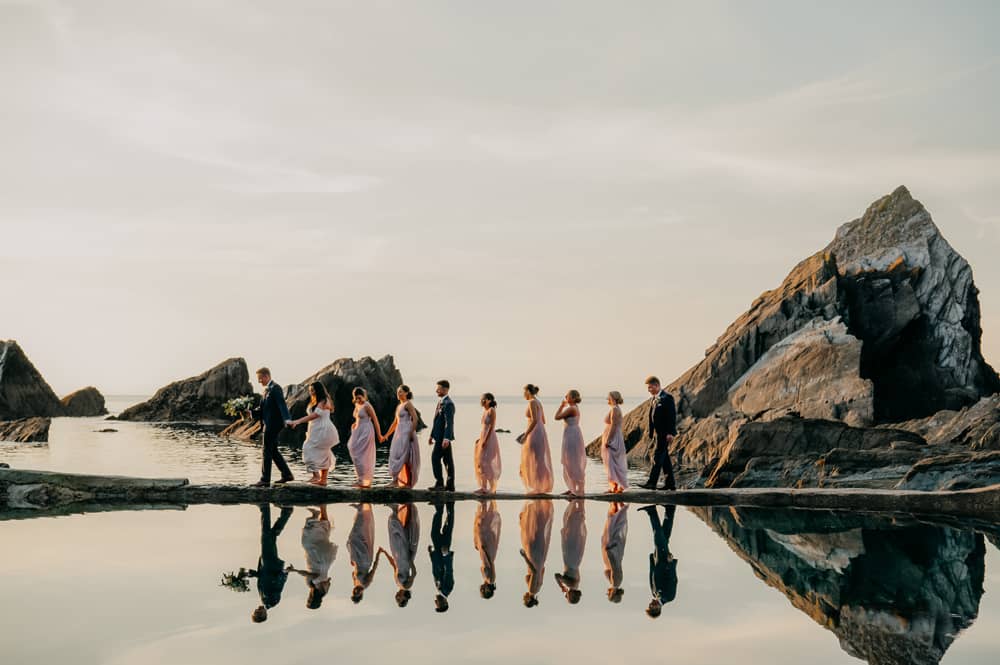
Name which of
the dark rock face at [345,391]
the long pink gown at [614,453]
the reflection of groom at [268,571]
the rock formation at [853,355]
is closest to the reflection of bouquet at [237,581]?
the reflection of groom at [268,571]

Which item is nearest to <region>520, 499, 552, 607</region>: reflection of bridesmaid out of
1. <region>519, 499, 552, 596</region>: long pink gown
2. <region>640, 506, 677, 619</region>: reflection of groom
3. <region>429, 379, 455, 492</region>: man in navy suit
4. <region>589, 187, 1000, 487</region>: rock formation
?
<region>519, 499, 552, 596</region>: long pink gown

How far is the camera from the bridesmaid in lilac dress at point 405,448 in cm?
2091

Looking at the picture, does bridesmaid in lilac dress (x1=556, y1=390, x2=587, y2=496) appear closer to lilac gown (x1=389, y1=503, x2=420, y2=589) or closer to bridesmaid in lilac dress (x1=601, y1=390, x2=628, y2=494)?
bridesmaid in lilac dress (x1=601, y1=390, x2=628, y2=494)

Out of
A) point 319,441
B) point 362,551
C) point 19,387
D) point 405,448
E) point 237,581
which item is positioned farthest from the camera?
point 19,387

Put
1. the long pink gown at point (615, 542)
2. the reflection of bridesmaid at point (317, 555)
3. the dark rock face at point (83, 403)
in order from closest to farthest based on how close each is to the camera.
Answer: the reflection of bridesmaid at point (317, 555), the long pink gown at point (615, 542), the dark rock face at point (83, 403)

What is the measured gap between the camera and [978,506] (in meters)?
19.4

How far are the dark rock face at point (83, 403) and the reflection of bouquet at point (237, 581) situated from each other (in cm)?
10437

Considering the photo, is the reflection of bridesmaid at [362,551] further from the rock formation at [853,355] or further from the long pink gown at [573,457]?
the rock formation at [853,355]

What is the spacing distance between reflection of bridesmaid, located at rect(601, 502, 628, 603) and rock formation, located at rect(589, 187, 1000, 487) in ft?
33.0

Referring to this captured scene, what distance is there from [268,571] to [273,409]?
23.1 ft

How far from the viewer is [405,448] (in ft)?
68.9

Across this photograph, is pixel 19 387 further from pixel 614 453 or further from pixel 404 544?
pixel 404 544

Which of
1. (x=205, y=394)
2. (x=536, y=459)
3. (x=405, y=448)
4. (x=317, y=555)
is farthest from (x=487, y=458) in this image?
(x=205, y=394)

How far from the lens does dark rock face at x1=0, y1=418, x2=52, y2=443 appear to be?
60.3 meters
